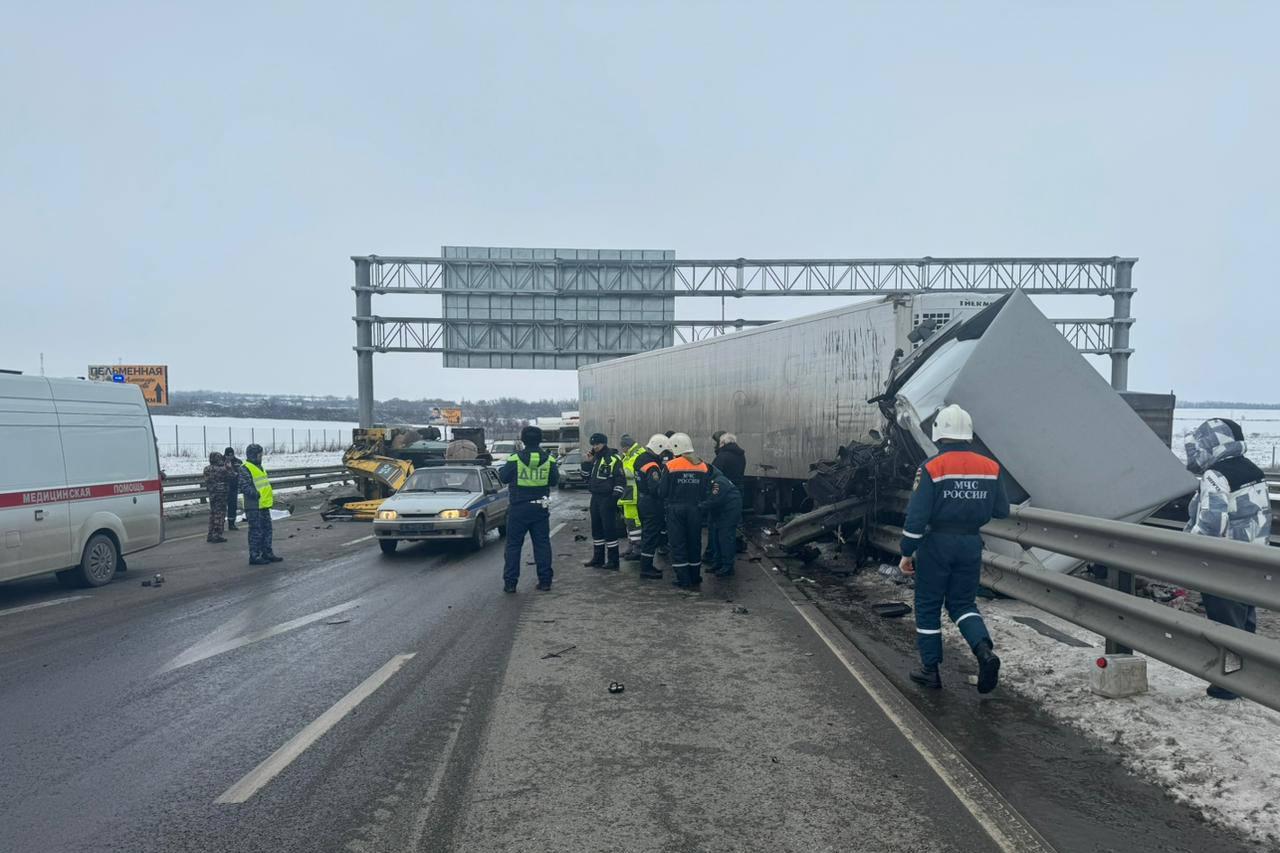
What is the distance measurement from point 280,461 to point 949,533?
47.7 meters

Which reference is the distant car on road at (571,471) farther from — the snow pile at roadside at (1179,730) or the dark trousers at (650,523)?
the snow pile at roadside at (1179,730)

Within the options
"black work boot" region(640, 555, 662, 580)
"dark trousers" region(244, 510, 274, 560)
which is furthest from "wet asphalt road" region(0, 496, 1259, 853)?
"dark trousers" region(244, 510, 274, 560)

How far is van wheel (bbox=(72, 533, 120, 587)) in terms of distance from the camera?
34.7ft

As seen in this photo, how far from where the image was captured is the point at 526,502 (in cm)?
1020

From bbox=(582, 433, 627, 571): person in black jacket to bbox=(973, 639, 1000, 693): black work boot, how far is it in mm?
6402

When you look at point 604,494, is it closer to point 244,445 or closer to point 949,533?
point 949,533

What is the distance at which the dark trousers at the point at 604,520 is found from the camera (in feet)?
39.0

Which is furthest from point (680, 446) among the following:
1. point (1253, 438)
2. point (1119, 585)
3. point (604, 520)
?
point (1253, 438)

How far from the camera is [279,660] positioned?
22.8 feet

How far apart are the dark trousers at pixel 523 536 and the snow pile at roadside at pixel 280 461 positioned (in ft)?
105

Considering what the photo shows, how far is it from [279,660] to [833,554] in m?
8.39

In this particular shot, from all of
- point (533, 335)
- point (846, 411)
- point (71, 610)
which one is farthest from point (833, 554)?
point (533, 335)

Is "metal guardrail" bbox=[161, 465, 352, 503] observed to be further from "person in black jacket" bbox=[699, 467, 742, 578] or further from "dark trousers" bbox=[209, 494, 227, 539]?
"person in black jacket" bbox=[699, 467, 742, 578]

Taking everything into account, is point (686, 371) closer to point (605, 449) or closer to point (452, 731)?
point (605, 449)
